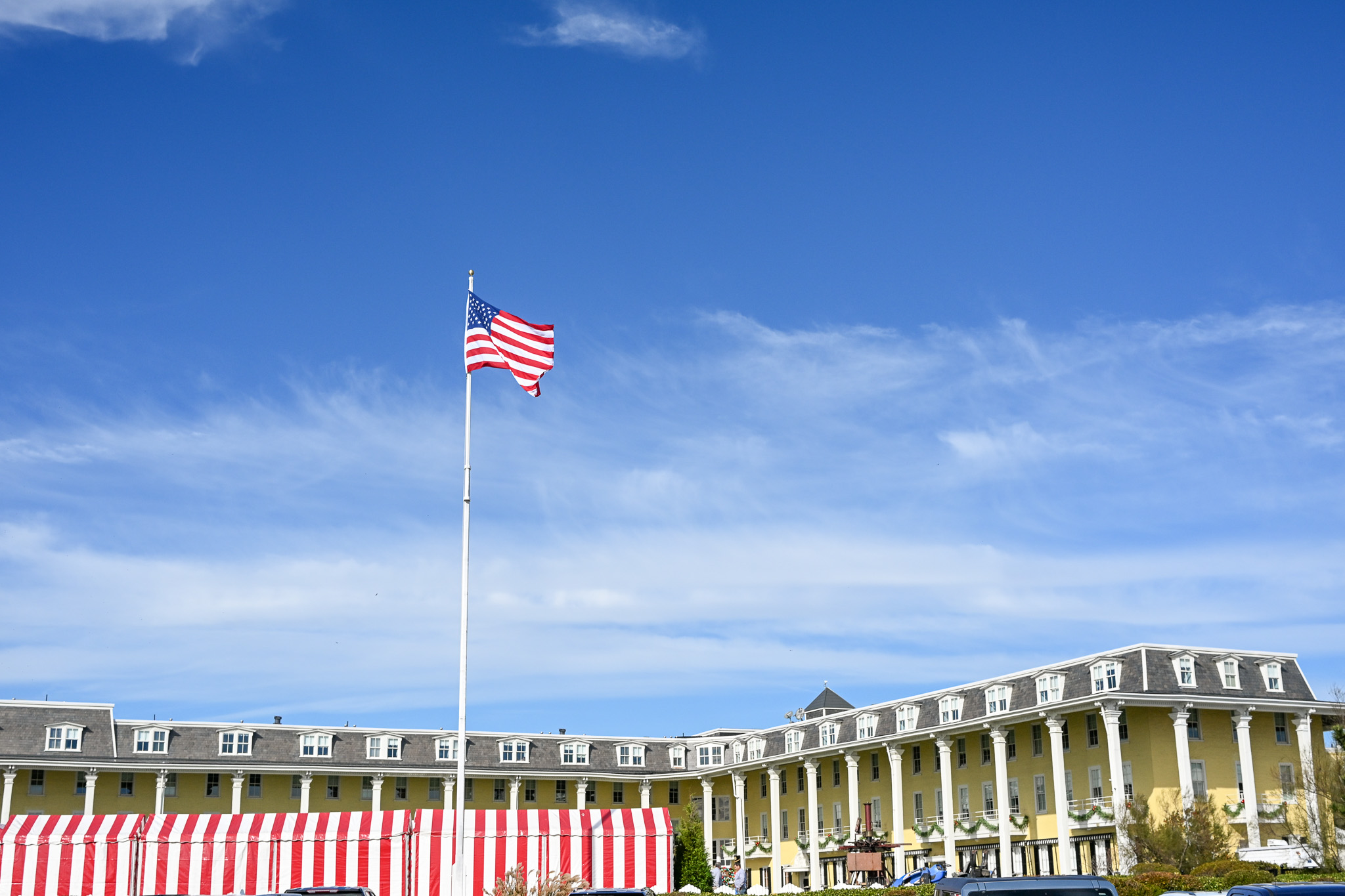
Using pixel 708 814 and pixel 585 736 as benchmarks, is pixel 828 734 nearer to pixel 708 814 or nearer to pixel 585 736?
pixel 708 814

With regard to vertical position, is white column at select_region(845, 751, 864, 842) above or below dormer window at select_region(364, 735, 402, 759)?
below

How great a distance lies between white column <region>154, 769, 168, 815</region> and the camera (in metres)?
71.0

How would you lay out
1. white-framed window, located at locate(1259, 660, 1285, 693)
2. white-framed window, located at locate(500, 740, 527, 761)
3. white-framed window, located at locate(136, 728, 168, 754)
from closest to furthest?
1. white-framed window, located at locate(1259, 660, 1285, 693)
2. white-framed window, located at locate(136, 728, 168, 754)
3. white-framed window, located at locate(500, 740, 527, 761)

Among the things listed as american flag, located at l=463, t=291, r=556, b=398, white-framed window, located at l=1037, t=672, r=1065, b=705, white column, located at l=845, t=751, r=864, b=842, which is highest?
american flag, located at l=463, t=291, r=556, b=398

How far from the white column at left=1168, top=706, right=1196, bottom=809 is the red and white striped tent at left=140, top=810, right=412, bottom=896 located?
3221cm

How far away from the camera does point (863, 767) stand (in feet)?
246

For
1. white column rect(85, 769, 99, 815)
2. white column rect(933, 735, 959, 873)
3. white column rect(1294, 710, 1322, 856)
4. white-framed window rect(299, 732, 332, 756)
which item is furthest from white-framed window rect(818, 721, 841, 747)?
white column rect(85, 769, 99, 815)

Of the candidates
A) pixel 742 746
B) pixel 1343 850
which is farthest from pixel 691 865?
pixel 1343 850

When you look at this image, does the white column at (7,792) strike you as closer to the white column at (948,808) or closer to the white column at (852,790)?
the white column at (852,790)

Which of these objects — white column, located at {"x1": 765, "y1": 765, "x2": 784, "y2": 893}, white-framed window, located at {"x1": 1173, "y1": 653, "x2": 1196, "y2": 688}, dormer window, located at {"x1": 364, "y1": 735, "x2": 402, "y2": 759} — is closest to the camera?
white-framed window, located at {"x1": 1173, "y1": 653, "x2": 1196, "y2": 688}

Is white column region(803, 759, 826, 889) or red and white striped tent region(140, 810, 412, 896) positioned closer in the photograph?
red and white striped tent region(140, 810, 412, 896)

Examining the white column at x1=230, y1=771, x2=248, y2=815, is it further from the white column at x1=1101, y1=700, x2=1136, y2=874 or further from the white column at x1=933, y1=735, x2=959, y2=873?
the white column at x1=1101, y1=700, x2=1136, y2=874

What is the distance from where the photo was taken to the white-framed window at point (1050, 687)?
5991 centimetres

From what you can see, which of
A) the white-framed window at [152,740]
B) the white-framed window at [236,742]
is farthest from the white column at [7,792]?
the white-framed window at [236,742]
